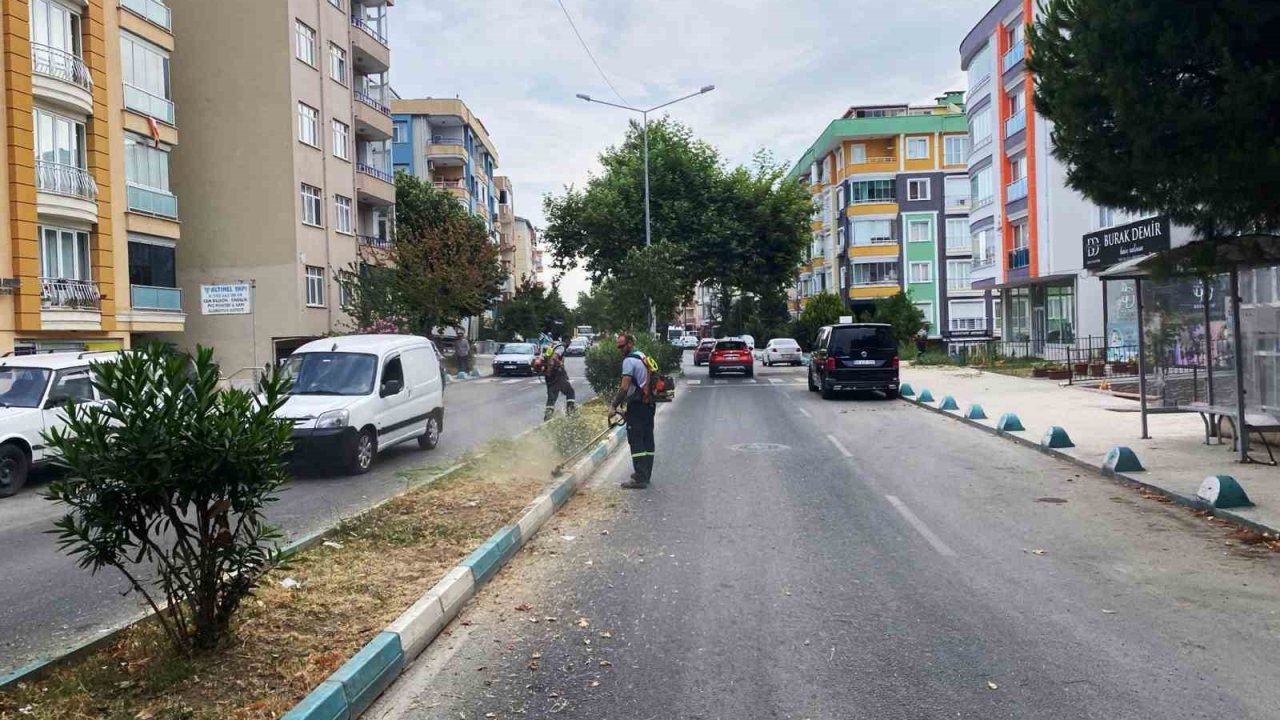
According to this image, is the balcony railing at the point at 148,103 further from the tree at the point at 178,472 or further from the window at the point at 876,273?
the window at the point at 876,273

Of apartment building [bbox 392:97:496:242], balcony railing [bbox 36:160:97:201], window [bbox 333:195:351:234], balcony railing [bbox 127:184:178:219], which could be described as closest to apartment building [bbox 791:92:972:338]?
apartment building [bbox 392:97:496:242]

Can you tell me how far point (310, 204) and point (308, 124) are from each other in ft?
9.29

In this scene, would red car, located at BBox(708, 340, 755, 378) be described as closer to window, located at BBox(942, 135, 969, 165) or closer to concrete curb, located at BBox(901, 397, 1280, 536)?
concrete curb, located at BBox(901, 397, 1280, 536)

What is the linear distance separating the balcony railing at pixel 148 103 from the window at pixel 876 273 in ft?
150

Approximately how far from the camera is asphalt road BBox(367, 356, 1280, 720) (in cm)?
473

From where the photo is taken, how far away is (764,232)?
1614 inches

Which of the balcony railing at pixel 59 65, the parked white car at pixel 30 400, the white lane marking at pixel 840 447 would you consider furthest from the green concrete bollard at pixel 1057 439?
the balcony railing at pixel 59 65

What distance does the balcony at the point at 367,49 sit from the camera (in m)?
39.9

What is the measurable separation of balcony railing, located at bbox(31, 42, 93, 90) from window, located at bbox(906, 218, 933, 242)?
50296 mm

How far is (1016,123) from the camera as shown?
131 ft

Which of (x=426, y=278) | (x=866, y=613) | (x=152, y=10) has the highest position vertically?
(x=152, y=10)

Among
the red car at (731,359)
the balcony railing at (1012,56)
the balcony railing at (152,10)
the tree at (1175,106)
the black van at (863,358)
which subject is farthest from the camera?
the balcony railing at (1012,56)

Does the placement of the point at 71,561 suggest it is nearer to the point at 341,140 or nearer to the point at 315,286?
the point at 315,286

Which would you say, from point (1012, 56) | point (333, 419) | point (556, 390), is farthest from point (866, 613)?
point (1012, 56)
